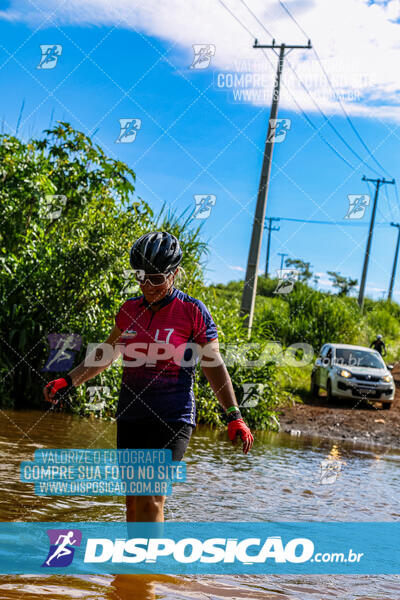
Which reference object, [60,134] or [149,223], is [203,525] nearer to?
[149,223]

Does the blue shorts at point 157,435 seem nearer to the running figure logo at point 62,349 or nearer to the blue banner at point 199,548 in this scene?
the blue banner at point 199,548

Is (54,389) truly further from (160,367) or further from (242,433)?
(242,433)

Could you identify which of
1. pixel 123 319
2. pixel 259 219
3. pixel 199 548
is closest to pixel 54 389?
pixel 123 319

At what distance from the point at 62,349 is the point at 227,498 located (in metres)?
4.95

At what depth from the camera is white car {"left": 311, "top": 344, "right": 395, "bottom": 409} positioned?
1808cm

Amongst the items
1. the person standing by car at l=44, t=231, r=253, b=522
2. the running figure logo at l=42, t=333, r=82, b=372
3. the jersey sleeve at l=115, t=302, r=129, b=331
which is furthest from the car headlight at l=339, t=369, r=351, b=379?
the jersey sleeve at l=115, t=302, r=129, b=331

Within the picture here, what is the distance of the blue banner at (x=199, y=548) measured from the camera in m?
4.00

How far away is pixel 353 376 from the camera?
18203 millimetres

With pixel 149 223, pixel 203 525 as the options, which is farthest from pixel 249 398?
pixel 203 525

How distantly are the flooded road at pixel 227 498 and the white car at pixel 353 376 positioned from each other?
17.2 feet

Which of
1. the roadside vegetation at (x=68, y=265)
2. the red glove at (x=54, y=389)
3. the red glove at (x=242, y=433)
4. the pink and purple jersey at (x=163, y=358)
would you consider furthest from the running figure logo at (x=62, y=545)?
the roadside vegetation at (x=68, y=265)

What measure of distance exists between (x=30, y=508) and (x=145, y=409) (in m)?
2.24

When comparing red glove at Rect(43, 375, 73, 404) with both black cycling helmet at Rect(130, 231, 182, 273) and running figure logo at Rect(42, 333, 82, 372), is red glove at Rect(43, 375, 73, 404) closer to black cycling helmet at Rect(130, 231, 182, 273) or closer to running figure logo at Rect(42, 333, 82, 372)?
black cycling helmet at Rect(130, 231, 182, 273)

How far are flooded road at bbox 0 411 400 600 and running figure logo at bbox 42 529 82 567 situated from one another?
260mm
